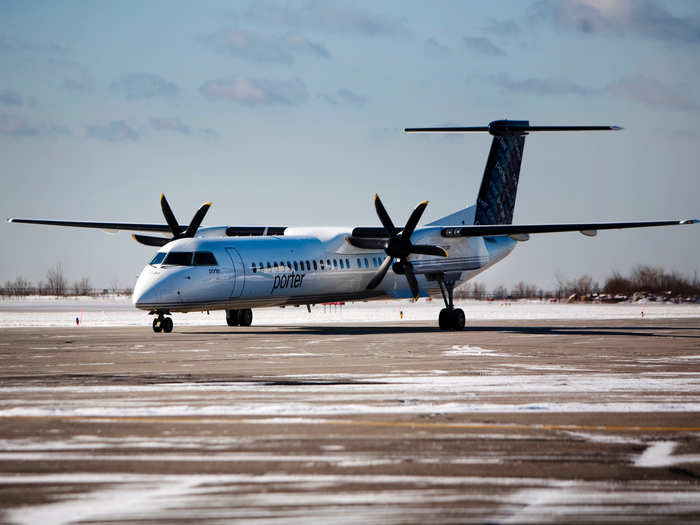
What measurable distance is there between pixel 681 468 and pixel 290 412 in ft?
15.9

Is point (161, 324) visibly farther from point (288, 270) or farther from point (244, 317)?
point (244, 317)

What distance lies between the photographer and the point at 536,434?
955cm

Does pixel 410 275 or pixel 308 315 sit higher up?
Result: pixel 410 275

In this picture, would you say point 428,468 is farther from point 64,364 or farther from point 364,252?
point 364,252

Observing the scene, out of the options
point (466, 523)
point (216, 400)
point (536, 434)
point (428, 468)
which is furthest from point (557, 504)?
point (216, 400)

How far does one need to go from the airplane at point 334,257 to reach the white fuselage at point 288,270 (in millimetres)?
37

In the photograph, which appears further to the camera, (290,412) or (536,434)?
(290,412)

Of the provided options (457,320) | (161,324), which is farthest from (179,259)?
(457,320)

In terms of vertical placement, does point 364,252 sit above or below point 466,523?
above

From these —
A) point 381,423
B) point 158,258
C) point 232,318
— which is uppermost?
point 158,258

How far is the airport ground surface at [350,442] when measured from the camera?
6520mm

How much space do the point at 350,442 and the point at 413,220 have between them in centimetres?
2622

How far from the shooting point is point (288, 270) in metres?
34.4

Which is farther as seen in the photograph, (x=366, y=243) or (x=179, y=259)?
(x=366, y=243)
